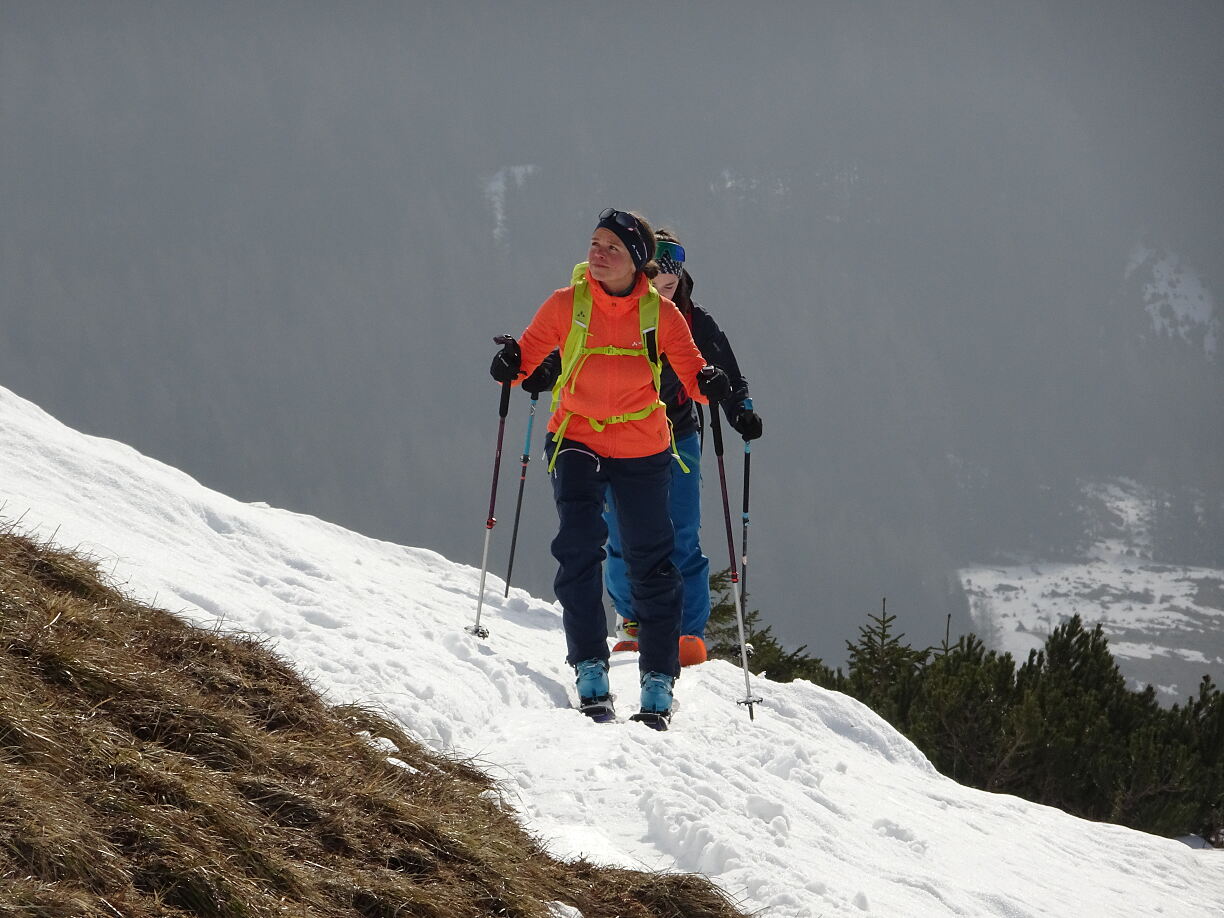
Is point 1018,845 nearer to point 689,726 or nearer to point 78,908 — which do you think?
point 689,726

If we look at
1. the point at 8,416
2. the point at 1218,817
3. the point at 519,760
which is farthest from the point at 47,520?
the point at 1218,817

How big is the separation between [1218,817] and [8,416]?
1512 cm

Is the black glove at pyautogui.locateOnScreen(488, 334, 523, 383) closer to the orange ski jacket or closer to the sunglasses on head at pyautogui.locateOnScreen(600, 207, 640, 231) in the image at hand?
the orange ski jacket

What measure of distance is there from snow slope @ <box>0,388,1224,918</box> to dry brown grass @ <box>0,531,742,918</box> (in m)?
0.37

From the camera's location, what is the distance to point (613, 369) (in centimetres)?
610

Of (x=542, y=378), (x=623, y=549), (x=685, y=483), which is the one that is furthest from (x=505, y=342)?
(x=685, y=483)

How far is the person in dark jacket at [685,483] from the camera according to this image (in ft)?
25.1

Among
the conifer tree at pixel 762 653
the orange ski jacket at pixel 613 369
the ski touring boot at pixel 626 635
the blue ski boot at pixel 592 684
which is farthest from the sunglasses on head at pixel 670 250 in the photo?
the conifer tree at pixel 762 653

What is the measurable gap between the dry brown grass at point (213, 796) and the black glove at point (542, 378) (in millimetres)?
2610

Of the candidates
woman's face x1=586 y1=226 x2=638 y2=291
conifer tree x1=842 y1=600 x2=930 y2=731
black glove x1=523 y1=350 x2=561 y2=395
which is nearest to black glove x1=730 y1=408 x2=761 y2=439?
black glove x1=523 y1=350 x2=561 y2=395

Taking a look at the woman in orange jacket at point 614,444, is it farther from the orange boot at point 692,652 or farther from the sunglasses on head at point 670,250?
the sunglasses on head at point 670,250

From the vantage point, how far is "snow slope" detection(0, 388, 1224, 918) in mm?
4348

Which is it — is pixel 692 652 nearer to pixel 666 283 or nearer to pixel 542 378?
pixel 542 378

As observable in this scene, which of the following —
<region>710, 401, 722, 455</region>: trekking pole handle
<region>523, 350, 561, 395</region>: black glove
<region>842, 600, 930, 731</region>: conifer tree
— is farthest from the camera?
<region>842, 600, 930, 731</region>: conifer tree
